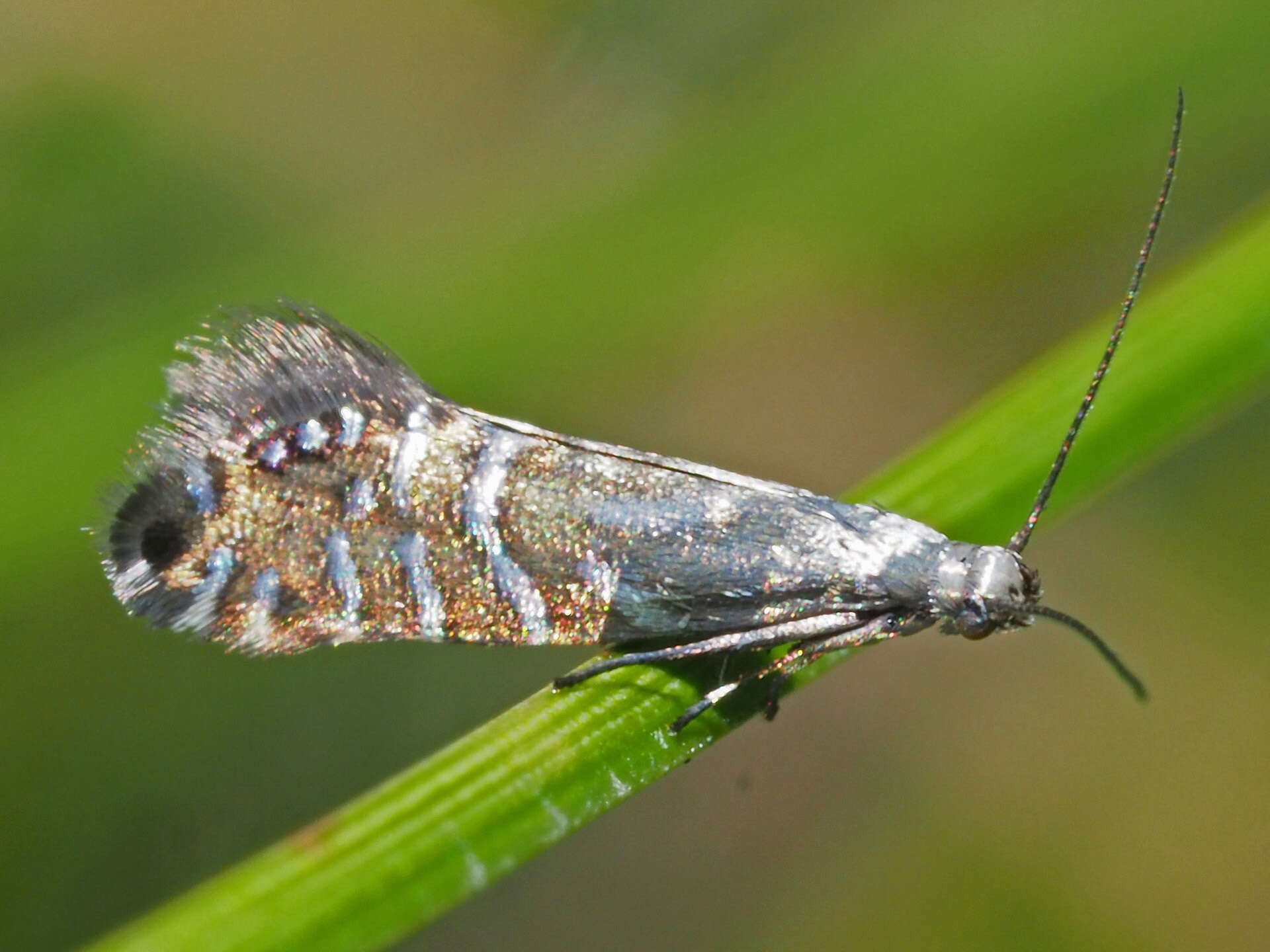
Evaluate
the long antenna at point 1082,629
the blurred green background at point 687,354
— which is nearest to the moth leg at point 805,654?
the long antenna at point 1082,629

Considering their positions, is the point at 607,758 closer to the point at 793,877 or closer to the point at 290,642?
the point at 290,642

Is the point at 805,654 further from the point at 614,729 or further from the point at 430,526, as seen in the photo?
the point at 430,526

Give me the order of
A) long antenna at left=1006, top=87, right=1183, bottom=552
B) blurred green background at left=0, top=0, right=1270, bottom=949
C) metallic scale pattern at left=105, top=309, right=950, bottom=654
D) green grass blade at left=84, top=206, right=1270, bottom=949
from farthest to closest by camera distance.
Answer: blurred green background at left=0, top=0, right=1270, bottom=949 → metallic scale pattern at left=105, top=309, right=950, bottom=654 → long antenna at left=1006, top=87, right=1183, bottom=552 → green grass blade at left=84, top=206, right=1270, bottom=949

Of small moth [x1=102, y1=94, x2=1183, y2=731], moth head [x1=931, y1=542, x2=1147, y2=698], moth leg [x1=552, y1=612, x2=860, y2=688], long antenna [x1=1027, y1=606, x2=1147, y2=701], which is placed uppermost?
small moth [x1=102, y1=94, x2=1183, y2=731]

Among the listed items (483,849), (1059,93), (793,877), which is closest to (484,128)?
(1059,93)

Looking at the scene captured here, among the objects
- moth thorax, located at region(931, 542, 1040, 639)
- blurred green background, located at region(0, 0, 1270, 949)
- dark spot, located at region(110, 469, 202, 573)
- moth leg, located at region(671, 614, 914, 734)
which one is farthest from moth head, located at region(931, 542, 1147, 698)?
blurred green background, located at region(0, 0, 1270, 949)

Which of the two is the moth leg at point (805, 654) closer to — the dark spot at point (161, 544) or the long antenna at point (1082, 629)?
the long antenna at point (1082, 629)

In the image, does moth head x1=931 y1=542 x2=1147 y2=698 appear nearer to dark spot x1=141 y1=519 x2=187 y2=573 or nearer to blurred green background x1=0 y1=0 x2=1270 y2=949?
dark spot x1=141 y1=519 x2=187 y2=573

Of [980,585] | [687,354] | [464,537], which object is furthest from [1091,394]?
[687,354]
